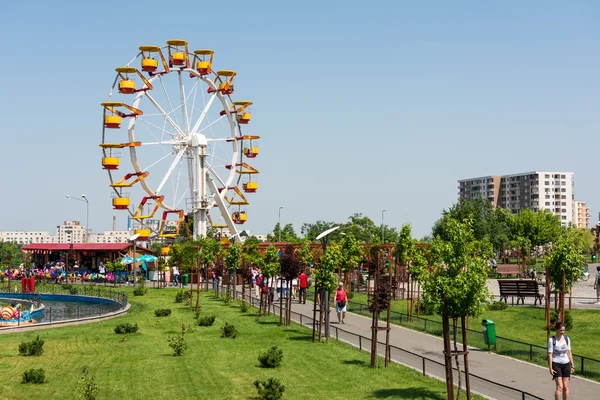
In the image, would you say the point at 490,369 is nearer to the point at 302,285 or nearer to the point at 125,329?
the point at 125,329

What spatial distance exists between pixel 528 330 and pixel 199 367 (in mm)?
12036

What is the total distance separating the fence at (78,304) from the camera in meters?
37.3

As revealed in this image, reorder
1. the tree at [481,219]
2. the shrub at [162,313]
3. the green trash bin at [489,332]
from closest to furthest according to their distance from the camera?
the green trash bin at [489,332]
the shrub at [162,313]
the tree at [481,219]

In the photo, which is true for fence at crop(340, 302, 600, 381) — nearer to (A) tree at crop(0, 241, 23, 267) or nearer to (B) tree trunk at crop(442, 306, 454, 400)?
(B) tree trunk at crop(442, 306, 454, 400)

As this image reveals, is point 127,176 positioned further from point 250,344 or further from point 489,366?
point 489,366

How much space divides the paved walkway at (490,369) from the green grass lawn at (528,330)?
1.28 ft

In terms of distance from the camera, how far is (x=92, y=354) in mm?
22953

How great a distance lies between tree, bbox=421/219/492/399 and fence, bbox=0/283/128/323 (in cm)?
1972

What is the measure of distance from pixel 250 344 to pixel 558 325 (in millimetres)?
11129

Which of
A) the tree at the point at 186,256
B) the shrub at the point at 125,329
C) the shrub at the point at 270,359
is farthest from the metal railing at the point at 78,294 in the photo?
the shrub at the point at 270,359

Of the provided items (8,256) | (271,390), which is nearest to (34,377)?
(271,390)

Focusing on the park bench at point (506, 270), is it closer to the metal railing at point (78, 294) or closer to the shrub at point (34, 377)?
the metal railing at point (78, 294)

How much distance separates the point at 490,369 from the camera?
19.8 m

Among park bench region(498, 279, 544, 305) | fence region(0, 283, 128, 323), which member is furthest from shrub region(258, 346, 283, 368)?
park bench region(498, 279, 544, 305)
